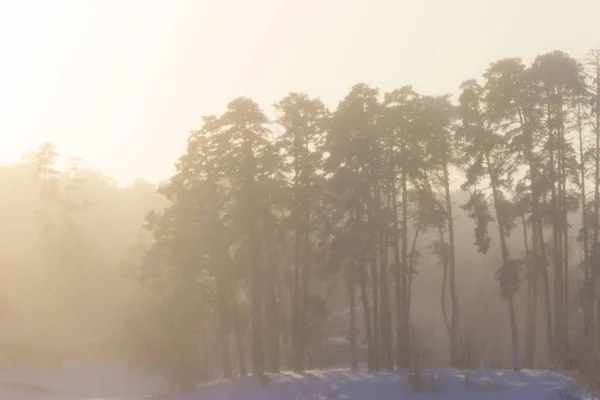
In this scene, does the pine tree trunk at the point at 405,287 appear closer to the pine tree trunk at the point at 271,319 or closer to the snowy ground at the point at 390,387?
the snowy ground at the point at 390,387

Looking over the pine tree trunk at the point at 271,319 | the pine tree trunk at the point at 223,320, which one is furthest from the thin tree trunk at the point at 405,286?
the pine tree trunk at the point at 223,320

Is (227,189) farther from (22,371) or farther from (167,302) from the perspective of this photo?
(22,371)

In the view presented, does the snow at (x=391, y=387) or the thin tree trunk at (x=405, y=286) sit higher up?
the thin tree trunk at (x=405, y=286)

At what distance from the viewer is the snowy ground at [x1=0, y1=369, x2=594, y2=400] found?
32.0 meters

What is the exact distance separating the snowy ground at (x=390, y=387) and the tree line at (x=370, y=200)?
7.82ft

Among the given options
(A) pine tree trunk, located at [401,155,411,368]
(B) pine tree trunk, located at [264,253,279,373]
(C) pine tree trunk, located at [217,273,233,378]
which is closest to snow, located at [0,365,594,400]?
(B) pine tree trunk, located at [264,253,279,373]

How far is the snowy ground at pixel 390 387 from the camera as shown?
32.0m

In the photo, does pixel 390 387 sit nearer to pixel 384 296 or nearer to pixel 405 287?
pixel 384 296

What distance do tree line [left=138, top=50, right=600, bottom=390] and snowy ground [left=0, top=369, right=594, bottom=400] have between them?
238 centimetres

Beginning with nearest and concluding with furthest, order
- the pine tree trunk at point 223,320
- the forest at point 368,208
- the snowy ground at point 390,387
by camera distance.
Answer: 1. the snowy ground at point 390,387
2. the forest at point 368,208
3. the pine tree trunk at point 223,320

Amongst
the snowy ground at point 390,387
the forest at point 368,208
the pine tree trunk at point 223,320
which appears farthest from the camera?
the pine tree trunk at point 223,320

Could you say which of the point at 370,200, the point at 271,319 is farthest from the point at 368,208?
the point at 271,319

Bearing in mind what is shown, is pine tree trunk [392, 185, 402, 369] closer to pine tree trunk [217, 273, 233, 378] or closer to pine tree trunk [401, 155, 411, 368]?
pine tree trunk [401, 155, 411, 368]

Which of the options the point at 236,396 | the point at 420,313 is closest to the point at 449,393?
the point at 236,396
